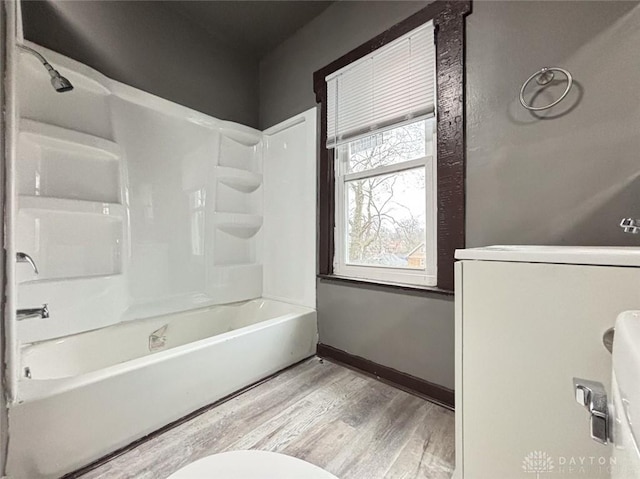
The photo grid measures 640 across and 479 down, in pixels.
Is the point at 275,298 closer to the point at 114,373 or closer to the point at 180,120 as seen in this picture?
the point at 114,373

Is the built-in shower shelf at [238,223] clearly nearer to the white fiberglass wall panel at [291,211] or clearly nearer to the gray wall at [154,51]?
the white fiberglass wall panel at [291,211]

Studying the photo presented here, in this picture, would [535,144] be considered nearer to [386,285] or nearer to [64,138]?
[386,285]

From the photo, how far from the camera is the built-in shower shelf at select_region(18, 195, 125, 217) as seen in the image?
1.45 meters

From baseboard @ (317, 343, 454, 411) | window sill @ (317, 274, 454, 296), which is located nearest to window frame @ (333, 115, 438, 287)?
window sill @ (317, 274, 454, 296)

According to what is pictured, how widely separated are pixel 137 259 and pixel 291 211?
3.79 ft

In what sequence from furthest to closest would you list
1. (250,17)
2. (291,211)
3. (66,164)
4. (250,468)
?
(291,211), (250,17), (66,164), (250,468)

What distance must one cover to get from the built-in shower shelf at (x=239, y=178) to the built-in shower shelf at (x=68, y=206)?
793 mm

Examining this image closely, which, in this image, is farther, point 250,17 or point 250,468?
point 250,17

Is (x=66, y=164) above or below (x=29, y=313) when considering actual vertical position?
above

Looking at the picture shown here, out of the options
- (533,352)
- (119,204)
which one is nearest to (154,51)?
(119,204)

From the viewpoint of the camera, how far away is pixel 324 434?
1253 millimetres

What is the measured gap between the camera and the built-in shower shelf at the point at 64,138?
57.2 inches

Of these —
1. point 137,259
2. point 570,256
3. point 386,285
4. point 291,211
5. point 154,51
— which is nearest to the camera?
point 570,256

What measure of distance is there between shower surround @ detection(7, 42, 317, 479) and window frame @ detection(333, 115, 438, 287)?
0.25 m
